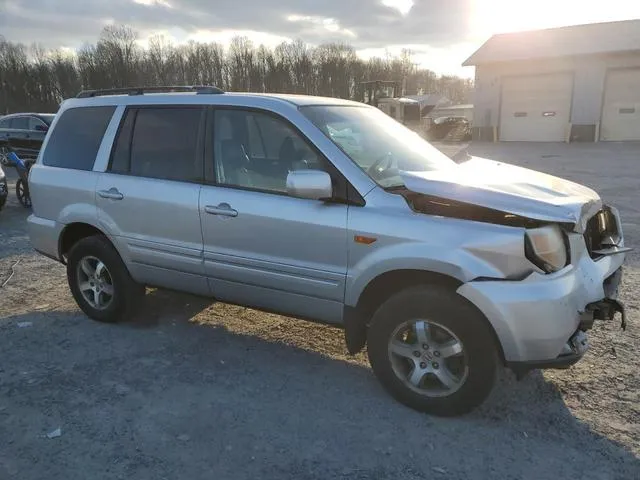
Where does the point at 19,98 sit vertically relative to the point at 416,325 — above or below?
above

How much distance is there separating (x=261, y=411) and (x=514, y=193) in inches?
78.1

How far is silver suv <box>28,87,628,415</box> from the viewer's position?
9.36 ft

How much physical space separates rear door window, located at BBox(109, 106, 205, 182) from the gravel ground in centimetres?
136

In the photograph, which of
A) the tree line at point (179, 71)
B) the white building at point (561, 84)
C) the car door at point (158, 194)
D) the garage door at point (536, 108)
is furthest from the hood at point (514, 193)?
the tree line at point (179, 71)

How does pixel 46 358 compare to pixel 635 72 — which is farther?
pixel 635 72

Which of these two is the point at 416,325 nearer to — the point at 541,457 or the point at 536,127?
the point at 541,457

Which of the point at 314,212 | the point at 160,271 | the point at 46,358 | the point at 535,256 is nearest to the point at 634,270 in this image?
the point at 535,256

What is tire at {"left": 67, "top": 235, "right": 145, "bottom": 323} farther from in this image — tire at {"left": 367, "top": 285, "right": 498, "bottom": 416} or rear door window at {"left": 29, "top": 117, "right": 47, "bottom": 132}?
rear door window at {"left": 29, "top": 117, "right": 47, "bottom": 132}

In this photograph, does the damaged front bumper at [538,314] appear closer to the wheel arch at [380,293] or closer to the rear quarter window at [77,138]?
the wheel arch at [380,293]

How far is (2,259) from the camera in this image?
6684 millimetres

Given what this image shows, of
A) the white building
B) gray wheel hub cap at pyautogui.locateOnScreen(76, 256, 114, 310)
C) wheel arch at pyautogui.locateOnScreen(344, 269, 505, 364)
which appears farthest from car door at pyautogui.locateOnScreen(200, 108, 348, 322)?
the white building

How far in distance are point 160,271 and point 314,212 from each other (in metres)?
1.54

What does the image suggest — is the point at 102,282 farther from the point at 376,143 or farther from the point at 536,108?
the point at 536,108

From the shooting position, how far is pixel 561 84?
84.8ft
